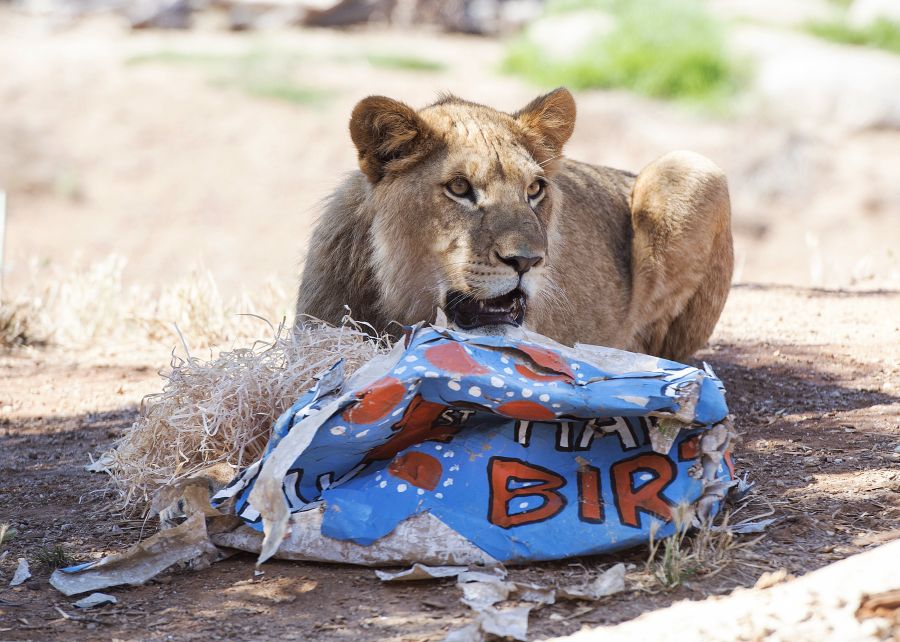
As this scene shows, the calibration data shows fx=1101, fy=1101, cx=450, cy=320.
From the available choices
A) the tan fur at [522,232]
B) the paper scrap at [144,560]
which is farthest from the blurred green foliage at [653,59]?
the paper scrap at [144,560]

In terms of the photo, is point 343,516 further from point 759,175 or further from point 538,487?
point 759,175

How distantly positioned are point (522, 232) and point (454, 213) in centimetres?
32

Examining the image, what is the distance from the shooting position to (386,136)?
4.34m

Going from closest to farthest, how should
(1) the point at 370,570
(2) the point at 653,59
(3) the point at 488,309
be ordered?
(1) the point at 370,570
(3) the point at 488,309
(2) the point at 653,59

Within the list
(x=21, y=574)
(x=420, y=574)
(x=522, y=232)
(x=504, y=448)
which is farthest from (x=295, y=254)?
(x=420, y=574)

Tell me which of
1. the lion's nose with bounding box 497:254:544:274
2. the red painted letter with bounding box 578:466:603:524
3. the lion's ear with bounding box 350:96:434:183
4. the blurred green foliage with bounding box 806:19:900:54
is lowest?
the red painted letter with bounding box 578:466:603:524

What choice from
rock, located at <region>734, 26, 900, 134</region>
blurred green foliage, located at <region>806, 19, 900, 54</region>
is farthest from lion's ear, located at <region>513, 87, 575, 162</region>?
blurred green foliage, located at <region>806, 19, 900, 54</region>

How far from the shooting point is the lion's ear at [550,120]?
4703mm

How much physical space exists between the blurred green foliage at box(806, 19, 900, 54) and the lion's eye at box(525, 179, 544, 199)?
15.5 m

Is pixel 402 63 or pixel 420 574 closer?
pixel 420 574

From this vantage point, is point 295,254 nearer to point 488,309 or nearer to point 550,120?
point 550,120

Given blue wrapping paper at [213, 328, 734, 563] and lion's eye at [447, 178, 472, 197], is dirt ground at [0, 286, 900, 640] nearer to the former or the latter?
blue wrapping paper at [213, 328, 734, 563]

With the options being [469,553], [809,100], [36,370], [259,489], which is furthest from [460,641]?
[809,100]

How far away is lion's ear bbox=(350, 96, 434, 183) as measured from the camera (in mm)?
4223
